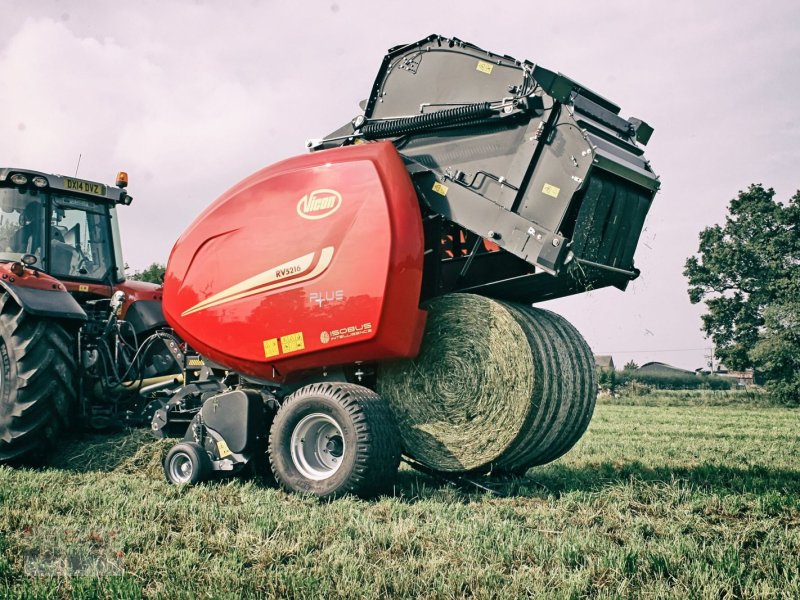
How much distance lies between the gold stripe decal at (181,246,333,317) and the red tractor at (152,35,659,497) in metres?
0.01

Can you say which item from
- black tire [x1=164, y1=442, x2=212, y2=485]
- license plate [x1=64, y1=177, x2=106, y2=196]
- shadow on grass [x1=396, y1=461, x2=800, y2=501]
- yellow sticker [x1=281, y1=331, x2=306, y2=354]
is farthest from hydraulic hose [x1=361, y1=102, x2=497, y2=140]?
license plate [x1=64, y1=177, x2=106, y2=196]

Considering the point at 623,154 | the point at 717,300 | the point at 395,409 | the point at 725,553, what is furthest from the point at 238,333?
the point at 717,300

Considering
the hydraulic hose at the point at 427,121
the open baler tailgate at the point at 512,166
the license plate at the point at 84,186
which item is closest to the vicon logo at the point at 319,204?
the open baler tailgate at the point at 512,166

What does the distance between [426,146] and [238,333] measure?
2.09 m

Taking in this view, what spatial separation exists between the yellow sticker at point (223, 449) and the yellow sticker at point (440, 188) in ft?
8.34

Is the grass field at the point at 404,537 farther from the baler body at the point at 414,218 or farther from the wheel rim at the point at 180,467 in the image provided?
the baler body at the point at 414,218

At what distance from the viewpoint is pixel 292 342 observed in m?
5.70

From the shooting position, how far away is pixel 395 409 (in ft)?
18.2

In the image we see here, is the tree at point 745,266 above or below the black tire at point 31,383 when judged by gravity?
above

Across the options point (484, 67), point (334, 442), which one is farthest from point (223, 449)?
point (484, 67)

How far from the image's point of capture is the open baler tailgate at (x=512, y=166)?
535 cm

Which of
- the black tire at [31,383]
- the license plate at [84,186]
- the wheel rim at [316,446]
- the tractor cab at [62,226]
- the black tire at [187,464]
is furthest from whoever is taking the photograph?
the license plate at [84,186]

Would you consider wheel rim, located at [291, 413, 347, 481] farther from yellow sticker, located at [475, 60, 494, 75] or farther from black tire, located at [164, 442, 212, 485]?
yellow sticker, located at [475, 60, 494, 75]

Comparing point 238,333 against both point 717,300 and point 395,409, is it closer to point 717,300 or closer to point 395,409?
point 395,409
